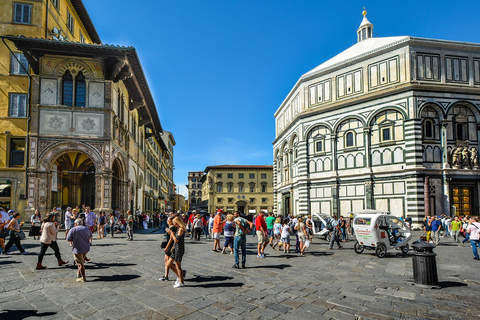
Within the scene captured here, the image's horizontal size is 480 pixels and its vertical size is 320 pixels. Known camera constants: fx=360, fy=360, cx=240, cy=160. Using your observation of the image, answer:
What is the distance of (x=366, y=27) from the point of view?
37.6 metres

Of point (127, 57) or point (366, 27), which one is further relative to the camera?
point (366, 27)

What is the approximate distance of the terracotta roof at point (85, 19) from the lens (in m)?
25.3

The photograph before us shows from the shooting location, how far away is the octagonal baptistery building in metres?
26.4

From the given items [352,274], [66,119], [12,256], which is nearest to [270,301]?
[352,274]

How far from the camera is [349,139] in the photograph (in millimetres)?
30688

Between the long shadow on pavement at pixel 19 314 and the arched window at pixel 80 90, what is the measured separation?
16287 millimetres

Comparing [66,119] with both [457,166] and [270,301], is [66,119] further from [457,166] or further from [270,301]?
[457,166]

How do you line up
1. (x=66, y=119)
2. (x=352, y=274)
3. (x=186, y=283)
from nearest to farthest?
(x=186, y=283) < (x=352, y=274) < (x=66, y=119)

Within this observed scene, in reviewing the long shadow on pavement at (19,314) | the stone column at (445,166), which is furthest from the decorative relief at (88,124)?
the stone column at (445,166)

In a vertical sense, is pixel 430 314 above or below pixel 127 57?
below

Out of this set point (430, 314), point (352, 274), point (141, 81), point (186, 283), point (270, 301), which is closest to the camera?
point (430, 314)

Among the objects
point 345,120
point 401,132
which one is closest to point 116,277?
point 401,132

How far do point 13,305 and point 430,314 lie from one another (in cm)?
682

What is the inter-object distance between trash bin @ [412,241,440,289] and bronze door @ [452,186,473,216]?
71.9 feet
